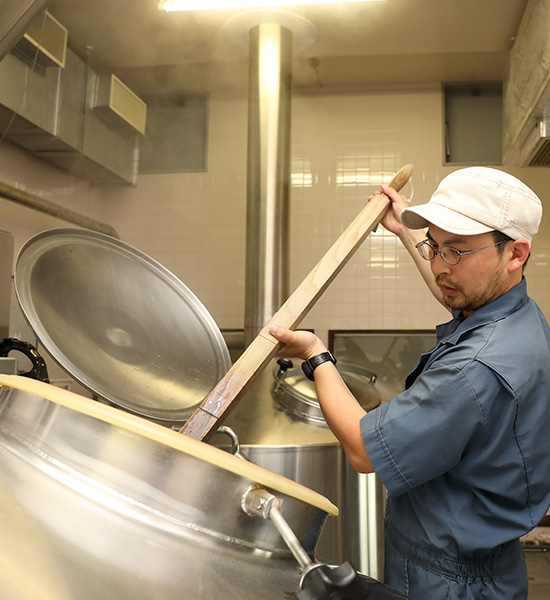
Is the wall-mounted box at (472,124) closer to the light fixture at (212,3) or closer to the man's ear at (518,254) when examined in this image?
the light fixture at (212,3)

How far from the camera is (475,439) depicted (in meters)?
1.03

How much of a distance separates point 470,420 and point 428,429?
7cm

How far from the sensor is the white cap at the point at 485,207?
1073mm

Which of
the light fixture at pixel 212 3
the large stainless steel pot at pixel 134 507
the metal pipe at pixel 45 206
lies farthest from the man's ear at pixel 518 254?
the metal pipe at pixel 45 206

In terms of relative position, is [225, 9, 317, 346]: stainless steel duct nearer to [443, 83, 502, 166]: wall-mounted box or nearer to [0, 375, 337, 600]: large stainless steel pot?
[443, 83, 502, 166]: wall-mounted box

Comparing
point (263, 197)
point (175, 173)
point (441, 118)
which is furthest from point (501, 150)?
point (175, 173)

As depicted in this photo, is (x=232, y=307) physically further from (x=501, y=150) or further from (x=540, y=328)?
(x=540, y=328)

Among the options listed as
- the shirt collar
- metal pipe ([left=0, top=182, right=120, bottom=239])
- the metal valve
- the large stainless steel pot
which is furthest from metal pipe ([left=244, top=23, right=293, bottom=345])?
the metal valve

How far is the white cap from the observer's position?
1073mm

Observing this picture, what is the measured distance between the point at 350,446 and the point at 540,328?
1.35 feet

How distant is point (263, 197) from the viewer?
3.12m

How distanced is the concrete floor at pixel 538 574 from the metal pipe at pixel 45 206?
317 cm

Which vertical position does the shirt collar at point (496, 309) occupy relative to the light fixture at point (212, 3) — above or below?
below

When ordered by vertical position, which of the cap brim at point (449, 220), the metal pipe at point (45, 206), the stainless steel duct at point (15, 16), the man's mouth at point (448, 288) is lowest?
the man's mouth at point (448, 288)
